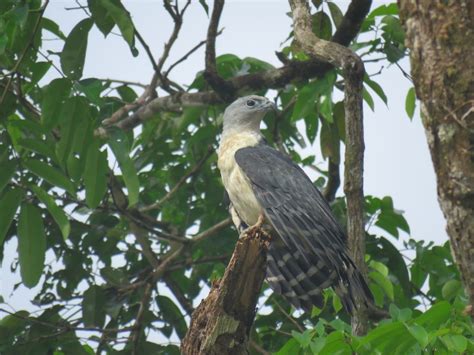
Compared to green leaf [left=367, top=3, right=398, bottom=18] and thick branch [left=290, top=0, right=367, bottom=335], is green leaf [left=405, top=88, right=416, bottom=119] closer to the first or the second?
green leaf [left=367, top=3, right=398, bottom=18]

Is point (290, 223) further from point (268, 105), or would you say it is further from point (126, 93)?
point (126, 93)

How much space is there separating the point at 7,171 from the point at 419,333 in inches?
91.0

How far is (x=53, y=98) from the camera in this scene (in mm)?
4680

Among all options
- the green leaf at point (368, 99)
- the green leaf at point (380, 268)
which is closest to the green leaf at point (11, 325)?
the green leaf at point (380, 268)

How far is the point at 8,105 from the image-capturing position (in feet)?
16.2

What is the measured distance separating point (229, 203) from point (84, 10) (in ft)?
5.40

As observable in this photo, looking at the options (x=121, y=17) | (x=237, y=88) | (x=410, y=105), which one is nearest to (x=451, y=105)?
(x=121, y=17)

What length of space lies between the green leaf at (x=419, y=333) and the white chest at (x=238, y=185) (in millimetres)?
2029

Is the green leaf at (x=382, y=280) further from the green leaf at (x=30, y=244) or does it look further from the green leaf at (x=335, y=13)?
the green leaf at (x=30, y=244)

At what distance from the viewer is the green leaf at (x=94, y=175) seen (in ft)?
15.8

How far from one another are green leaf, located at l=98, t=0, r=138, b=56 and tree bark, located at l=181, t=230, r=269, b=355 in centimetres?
154

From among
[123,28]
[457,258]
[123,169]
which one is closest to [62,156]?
[123,169]

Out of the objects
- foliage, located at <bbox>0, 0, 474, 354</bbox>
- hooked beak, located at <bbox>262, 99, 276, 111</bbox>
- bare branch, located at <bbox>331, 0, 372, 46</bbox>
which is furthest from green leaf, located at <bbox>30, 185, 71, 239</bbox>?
bare branch, located at <bbox>331, 0, 372, 46</bbox>

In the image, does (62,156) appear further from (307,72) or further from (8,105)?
(307,72)
